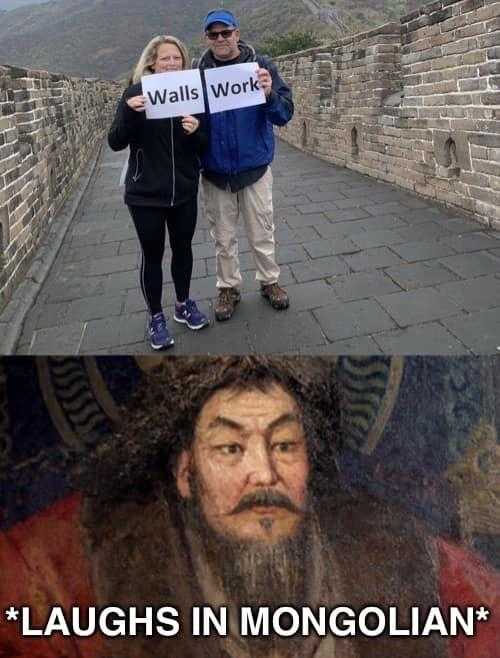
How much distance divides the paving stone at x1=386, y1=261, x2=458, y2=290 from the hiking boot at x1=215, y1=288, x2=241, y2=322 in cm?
124

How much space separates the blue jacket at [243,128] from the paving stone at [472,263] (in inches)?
74.2

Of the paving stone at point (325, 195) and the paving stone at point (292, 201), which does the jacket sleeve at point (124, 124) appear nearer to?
the paving stone at point (292, 201)

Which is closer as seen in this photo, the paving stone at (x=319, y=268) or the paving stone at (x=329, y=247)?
the paving stone at (x=319, y=268)

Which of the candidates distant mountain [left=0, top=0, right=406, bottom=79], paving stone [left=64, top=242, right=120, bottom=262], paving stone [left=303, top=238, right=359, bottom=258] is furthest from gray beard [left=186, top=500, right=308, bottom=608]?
distant mountain [left=0, top=0, right=406, bottom=79]

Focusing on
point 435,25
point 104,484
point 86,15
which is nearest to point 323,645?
point 104,484

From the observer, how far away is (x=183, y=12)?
62.9 metres

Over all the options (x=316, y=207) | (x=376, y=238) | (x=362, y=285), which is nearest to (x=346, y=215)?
(x=316, y=207)

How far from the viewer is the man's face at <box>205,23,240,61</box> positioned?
284 cm

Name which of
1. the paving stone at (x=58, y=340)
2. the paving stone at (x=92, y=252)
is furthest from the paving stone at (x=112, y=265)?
the paving stone at (x=58, y=340)

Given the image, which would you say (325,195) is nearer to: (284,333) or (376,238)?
(376,238)

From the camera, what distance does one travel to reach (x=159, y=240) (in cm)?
299

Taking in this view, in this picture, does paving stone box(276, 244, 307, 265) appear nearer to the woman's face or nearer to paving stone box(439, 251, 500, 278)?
paving stone box(439, 251, 500, 278)

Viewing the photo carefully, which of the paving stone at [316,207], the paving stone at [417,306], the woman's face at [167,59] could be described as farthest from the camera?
the paving stone at [316,207]

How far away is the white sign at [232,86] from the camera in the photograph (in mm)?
2869
